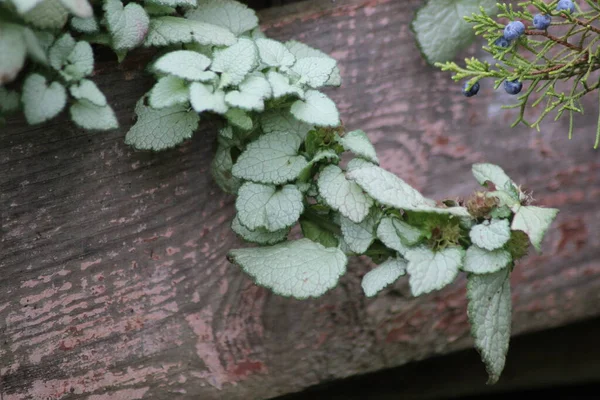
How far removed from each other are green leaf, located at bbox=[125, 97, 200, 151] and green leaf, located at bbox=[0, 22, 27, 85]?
191 millimetres

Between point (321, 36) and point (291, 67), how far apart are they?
0.18m

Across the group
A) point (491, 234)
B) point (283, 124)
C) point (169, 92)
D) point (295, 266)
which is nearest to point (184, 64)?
point (169, 92)

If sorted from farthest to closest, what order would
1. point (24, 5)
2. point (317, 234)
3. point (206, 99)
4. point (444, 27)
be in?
point (444, 27)
point (317, 234)
point (206, 99)
point (24, 5)

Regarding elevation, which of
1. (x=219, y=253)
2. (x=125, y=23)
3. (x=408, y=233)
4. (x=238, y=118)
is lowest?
(x=219, y=253)

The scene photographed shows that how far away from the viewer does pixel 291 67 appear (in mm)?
882

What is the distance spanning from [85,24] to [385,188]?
39cm

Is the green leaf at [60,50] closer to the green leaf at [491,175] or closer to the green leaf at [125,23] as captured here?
the green leaf at [125,23]

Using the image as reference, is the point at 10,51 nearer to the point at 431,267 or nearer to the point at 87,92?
the point at 87,92

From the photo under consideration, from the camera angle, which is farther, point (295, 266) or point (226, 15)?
point (226, 15)

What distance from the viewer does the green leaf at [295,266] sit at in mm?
826

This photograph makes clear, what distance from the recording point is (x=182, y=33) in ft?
2.83

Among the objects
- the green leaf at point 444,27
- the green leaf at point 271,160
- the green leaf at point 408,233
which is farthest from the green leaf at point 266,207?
the green leaf at point 444,27

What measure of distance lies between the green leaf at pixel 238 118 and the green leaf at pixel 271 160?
0.03m

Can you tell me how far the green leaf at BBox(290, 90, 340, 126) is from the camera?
840mm
